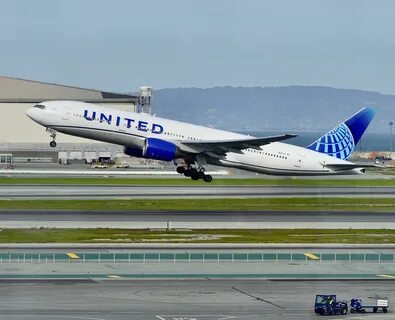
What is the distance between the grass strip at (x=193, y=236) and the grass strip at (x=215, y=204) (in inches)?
500

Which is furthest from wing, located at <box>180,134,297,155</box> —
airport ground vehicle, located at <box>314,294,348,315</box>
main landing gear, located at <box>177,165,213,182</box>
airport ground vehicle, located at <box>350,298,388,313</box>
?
airport ground vehicle, located at <box>314,294,348,315</box>

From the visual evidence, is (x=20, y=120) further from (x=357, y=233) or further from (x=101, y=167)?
Answer: (x=357, y=233)

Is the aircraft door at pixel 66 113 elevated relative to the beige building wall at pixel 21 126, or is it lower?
lower

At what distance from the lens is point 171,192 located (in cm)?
9200

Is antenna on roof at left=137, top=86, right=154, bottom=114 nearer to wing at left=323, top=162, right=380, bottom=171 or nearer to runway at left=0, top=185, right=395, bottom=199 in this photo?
runway at left=0, top=185, right=395, bottom=199

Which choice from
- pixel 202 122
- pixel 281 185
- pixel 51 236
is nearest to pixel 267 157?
pixel 281 185

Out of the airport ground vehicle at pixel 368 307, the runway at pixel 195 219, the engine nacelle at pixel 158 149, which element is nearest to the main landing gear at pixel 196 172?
the engine nacelle at pixel 158 149

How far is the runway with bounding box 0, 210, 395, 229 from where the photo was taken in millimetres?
66188

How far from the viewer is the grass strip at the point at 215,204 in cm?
7694

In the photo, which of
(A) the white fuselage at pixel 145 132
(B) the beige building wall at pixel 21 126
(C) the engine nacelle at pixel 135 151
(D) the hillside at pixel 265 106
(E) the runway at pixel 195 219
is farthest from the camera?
(B) the beige building wall at pixel 21 126

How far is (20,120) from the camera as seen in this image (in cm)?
14712

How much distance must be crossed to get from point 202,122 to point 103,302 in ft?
217

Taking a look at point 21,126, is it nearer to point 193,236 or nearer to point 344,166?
point 344,166

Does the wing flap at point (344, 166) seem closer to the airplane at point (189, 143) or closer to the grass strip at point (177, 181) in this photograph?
the airplane at point (189, 143)
